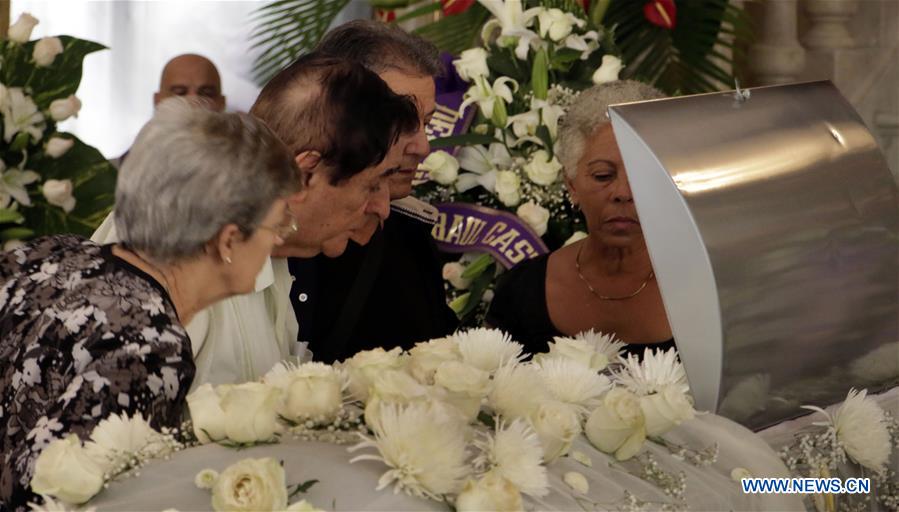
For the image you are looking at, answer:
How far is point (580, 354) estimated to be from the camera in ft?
6.40

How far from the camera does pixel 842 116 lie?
2143 millimetres

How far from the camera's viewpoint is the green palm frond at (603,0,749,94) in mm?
4715

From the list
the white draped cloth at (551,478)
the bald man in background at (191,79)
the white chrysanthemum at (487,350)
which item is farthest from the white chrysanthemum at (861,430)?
the bald man in background at (191,79)

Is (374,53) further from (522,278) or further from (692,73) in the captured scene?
(692,73)

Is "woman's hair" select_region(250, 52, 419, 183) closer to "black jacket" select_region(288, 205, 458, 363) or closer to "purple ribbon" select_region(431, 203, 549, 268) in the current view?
"black jacket" select_region(288, 205, 458, 363)

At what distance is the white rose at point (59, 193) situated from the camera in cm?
339

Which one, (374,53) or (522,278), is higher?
(374,53)

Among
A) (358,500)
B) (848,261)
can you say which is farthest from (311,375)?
(848,261)

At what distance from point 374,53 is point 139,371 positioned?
1.54m

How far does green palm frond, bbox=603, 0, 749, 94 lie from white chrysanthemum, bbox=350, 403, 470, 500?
3.37 meters

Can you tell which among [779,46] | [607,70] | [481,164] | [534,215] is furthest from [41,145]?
[779,46]

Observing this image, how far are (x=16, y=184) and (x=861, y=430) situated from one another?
7.40 ft

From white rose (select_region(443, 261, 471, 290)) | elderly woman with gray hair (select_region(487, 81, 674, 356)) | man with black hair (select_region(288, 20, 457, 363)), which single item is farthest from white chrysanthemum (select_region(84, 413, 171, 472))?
white rose (select_region(443, 261, 471, 290))

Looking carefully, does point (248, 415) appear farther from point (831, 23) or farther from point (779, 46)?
point (831, 23)
